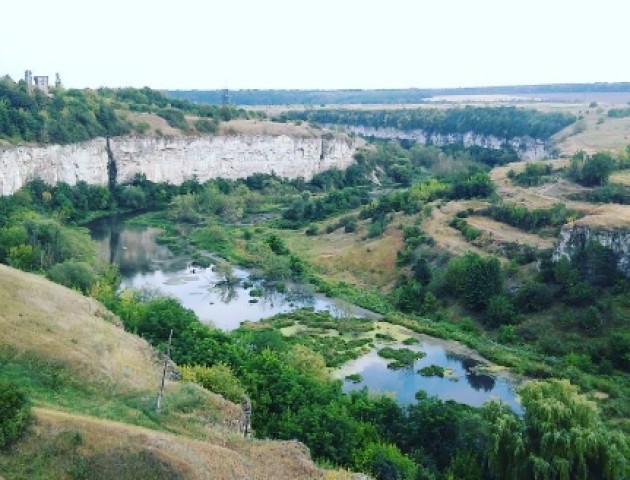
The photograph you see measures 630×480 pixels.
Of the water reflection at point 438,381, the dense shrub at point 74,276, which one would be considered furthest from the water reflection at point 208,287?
the water reflection at point 438,381

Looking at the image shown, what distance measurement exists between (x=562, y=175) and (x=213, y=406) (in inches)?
1457

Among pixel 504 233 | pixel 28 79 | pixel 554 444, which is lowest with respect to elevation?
pixel 554 444

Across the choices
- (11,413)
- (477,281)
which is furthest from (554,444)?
(477,281)

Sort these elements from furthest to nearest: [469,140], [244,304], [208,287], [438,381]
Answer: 1. [469,140]
2. [208,287]
3. [244,304]
4. [438,381]

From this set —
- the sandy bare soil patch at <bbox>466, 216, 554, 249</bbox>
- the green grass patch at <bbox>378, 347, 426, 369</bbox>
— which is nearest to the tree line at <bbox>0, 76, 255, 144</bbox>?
the sandy bare soil patch at <bbox>466, 216, 554, 249</bbox>

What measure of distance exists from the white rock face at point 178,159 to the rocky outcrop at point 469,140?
20115mm

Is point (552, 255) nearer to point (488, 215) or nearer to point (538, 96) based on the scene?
point (488, 215)

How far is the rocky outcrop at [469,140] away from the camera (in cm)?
8156

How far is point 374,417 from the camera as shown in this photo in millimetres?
18922

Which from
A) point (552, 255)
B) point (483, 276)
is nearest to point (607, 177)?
point (552, 255)

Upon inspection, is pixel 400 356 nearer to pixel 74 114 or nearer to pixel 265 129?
pixel 74 114

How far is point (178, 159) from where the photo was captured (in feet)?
216

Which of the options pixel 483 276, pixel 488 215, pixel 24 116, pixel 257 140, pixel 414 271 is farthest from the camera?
pixel 257 140

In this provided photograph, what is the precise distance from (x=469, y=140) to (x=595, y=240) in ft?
207
